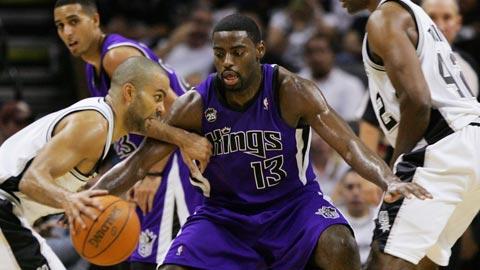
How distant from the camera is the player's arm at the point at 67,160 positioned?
4.92 metres

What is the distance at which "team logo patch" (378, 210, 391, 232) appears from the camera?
5379 mm

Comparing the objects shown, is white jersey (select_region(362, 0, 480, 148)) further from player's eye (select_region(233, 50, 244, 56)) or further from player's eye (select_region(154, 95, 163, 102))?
player's eye (select_region(154, 95, 163, 102))

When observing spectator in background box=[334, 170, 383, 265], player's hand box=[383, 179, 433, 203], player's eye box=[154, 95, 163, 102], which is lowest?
spectator in background box=[334, 170, 383, 265]

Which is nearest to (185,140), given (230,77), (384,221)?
(230,77)

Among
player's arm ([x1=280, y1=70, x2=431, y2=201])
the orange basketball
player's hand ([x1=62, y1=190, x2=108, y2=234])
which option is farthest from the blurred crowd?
player's hand ([x1=62, y1=190, x2=108, y2=234])

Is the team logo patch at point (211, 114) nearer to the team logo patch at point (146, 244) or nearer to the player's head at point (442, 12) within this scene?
the team logo patch at point (146, 244)

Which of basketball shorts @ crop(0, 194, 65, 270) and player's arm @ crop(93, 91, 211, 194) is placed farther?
player's arm @ crop(93, 91, 211, 194)

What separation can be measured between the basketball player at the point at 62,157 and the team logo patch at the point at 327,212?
1.11m

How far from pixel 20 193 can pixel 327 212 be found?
173 centimetres

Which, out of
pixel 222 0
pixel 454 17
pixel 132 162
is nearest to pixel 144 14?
pixel 222 0

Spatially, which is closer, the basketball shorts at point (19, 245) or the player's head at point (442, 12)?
the basketball shorts at point (19, 245)

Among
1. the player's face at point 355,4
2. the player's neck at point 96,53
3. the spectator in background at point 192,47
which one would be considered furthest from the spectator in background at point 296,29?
the player's face at point 355,4

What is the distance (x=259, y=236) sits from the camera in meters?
5.49

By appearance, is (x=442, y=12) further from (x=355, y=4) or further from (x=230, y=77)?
(x=230, y=77)
